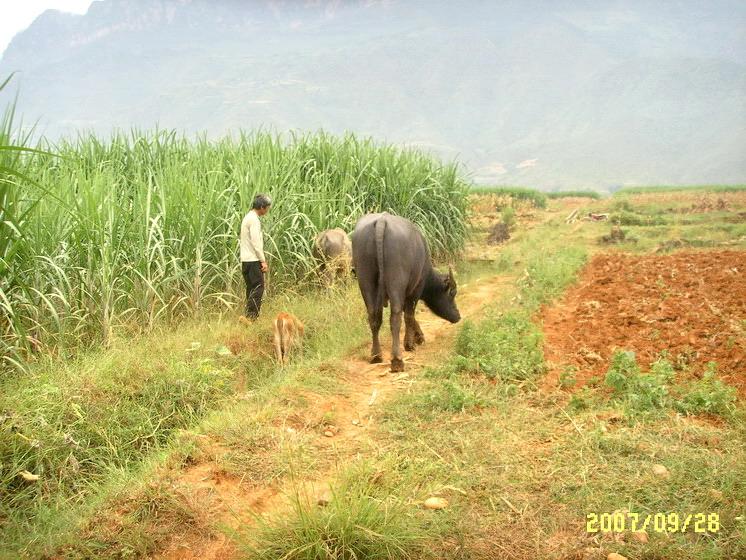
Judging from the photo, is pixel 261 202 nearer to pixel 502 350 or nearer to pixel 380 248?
pixel 380 248

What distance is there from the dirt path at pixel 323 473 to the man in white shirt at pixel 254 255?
4.81 ft

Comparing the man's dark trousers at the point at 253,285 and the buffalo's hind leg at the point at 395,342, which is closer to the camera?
the buffalo's hind leg at the point at 395,342

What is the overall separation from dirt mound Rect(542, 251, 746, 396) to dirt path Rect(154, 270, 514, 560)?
Result: 1264 mm

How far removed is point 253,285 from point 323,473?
3.49 m

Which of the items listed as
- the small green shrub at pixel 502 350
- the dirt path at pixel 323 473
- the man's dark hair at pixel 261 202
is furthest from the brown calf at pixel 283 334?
the small green shrub at pixel 502 350

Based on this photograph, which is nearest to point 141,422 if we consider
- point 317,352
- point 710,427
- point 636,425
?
point 317,352

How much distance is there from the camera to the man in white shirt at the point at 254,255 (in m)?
6.54

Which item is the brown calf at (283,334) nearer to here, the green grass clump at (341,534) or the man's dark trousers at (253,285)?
the man's dark trousers at (253,285)

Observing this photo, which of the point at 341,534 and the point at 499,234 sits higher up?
the point at 341,534

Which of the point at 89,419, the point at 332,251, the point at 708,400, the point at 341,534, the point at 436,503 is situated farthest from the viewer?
the point at 332,251

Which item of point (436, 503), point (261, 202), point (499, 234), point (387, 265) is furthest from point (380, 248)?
point (499, 234)

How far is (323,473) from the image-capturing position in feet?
12.2
